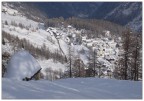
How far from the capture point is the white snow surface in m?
22.4

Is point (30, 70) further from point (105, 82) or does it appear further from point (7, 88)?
point (7, 88)

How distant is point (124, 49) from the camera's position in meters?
42.2

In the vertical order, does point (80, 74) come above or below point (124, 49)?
below

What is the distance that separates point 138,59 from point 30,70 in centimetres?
2165

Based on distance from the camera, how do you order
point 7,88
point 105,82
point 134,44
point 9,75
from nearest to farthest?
1. point 7,88
2. point 105,82
3. point 9,75
4. point 134,44

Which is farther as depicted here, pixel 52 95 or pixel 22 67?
pixel 22 67

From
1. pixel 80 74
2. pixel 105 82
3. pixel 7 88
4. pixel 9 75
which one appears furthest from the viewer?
pixel 80 74

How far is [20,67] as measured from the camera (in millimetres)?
22453

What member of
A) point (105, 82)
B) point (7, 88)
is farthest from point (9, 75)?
point (7, 88)

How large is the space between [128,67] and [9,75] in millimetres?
23146

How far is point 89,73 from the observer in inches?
2221

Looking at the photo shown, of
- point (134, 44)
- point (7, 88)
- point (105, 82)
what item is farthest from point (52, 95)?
point (134, 44)

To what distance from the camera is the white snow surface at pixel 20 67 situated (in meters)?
22.4

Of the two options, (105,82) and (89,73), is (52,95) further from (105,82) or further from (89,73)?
(89,73)
